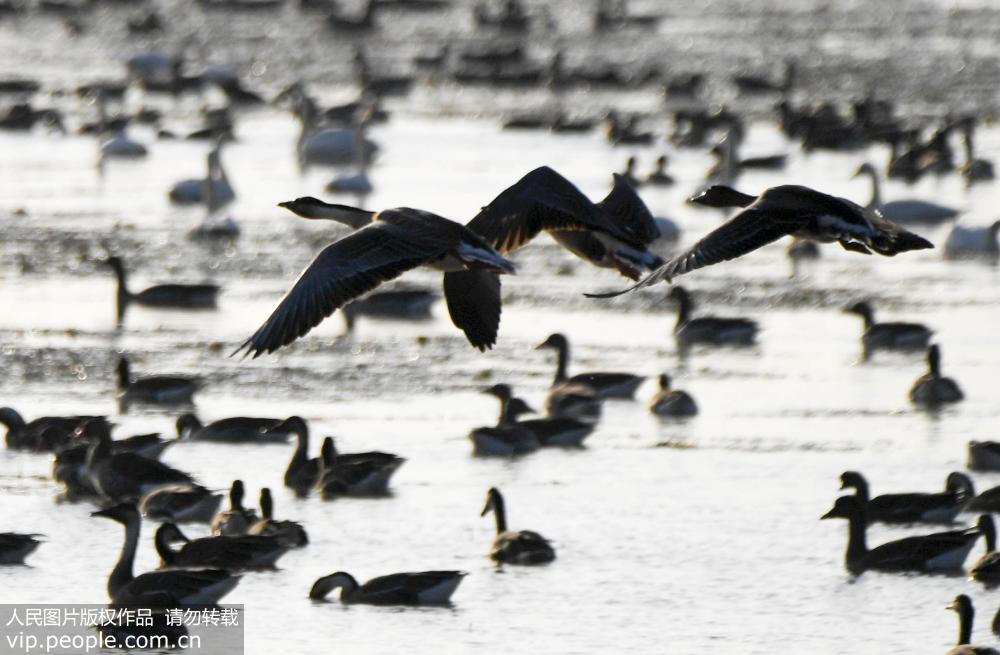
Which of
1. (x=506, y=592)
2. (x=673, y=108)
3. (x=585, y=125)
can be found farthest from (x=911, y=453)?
(x=673, y=108)

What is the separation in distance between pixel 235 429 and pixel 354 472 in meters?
2.00

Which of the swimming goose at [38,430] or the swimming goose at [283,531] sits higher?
the swimming goose at [38,430]

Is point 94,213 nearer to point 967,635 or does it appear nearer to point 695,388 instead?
point 695,388

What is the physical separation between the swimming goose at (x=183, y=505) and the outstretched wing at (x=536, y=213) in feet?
18.5

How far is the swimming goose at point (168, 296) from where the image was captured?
2356 centimetres

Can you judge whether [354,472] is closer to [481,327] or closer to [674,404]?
[674,404]

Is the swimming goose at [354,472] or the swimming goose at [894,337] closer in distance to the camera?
the swimming goose at [354,472]

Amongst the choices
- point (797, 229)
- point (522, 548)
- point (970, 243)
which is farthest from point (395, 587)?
point (970, 243)

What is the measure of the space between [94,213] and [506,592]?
16.4 meters

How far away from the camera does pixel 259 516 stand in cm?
1598

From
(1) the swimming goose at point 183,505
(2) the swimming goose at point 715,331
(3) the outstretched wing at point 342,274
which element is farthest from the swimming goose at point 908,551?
(2) the swimming goose at point 715,331

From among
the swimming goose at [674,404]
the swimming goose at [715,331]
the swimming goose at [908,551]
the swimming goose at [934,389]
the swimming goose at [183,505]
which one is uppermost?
the swimming goose at [715,331]

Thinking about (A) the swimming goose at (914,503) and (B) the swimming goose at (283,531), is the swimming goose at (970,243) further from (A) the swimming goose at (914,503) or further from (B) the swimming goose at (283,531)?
(B) the swimming goose at (283,531)

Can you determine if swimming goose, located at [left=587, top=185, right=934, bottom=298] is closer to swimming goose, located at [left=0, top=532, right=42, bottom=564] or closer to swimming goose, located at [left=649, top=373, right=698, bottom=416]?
swimming goose, located at [left=0, top=532, right=42, bottom=564]
